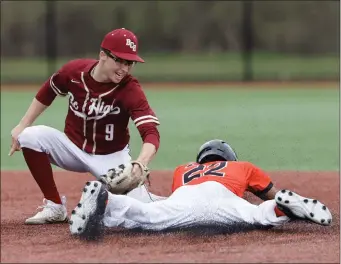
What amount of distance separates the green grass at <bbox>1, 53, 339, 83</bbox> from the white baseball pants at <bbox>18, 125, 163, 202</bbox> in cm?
1520

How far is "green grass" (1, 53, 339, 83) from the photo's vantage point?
859 inches

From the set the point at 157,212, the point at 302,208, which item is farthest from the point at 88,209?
the point at 302,208

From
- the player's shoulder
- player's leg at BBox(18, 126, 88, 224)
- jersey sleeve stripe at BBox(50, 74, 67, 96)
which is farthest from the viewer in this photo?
jersey sleeve stripe at BBox(50, 74, 67, 96)

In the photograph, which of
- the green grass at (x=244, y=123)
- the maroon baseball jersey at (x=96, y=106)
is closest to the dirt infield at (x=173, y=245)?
the maroon baseball jersey at (x=96, y=106)

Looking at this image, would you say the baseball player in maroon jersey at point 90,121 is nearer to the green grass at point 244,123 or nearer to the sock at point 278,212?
the sock at point 278,212

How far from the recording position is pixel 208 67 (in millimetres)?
27391

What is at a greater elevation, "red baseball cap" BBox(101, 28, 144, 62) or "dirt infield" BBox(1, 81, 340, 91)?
"red baseball cap" BBox(101, 28, 144, 62)

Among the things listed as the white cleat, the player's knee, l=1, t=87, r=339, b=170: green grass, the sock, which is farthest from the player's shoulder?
l=1, t=87, r=339, b=170: green grass

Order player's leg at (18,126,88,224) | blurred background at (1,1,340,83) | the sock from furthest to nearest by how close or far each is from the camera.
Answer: blurred background at (1,1,340,83)
player's leg at (18,126,88,224)
the sock

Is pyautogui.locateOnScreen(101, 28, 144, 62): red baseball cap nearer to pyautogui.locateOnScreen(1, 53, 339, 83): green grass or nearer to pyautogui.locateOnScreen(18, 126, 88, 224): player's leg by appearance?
pyautogui.locateOnScreen(18, 126, 88, 224): player's leg

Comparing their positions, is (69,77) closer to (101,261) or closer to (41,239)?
(41,239)

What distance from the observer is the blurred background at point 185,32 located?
27.6m

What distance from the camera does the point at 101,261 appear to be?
15.0ft

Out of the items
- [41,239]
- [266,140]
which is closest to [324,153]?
[266,140]
